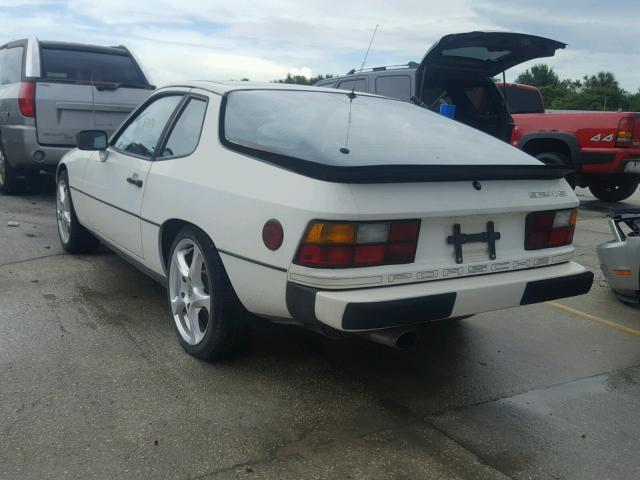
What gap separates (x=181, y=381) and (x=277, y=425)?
2.11 feet

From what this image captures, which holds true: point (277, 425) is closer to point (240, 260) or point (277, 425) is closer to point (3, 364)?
point (240, 260)

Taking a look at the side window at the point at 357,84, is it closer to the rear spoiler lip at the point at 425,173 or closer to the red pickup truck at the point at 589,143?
the red pickup truck at the point at 589,143

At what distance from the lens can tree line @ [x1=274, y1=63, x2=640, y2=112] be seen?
32.2 m

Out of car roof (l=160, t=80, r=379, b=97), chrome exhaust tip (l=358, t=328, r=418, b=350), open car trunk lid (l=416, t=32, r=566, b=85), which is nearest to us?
chrome exhaust tip (l=358, t=328, r=418, b=350)

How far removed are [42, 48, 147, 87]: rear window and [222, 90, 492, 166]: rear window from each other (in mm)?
4896

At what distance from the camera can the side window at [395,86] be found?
26.0 feet

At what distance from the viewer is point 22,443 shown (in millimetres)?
2666

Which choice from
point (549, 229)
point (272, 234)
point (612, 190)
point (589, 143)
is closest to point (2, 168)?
point (272, 234)

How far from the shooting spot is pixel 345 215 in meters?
2.73

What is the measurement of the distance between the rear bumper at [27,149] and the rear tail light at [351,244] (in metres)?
5.77

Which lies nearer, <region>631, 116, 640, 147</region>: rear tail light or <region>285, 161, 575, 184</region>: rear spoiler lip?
<region>285, 161, 575, 184</region>: rear spoiler lip

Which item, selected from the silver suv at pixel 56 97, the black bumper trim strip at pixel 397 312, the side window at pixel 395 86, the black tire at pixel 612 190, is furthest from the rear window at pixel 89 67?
the black tire at pixel 612 190

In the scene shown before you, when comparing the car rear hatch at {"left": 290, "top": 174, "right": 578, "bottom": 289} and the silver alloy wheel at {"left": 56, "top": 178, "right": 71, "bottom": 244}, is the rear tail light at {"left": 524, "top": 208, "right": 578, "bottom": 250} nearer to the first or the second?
the car rear hatch at {"left": 290, "top": 174, "right": 578, "bottom": 289}

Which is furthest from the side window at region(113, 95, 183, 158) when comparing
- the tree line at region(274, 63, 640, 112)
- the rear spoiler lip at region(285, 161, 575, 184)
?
the tree line at region(274, 63, 640, 112)
